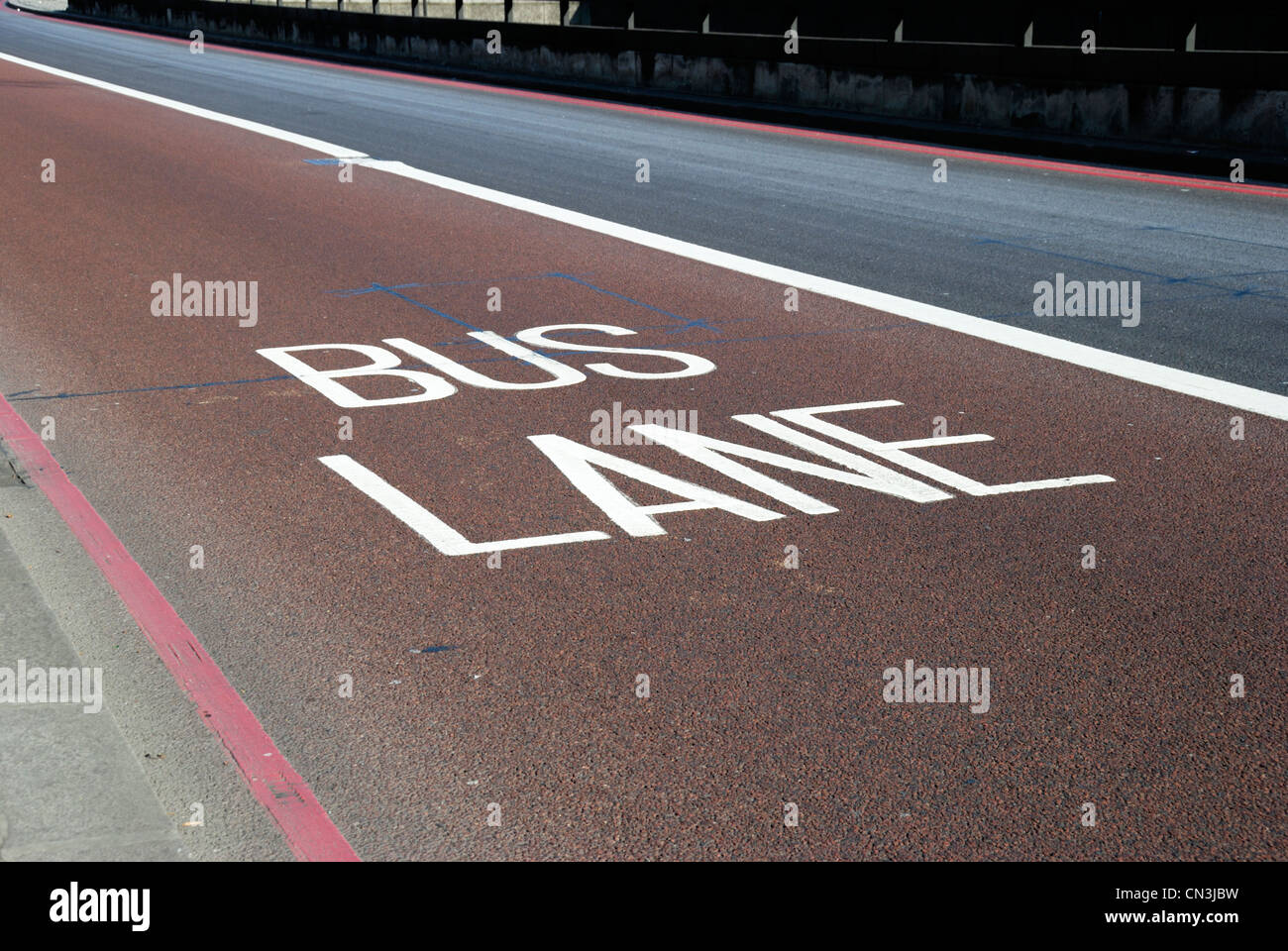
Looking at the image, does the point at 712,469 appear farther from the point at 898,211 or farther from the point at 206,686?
the point at 898,211

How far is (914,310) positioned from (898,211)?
4.74 meters

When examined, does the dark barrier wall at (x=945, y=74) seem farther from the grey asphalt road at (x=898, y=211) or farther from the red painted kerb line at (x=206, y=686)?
the red painted kerb line at (x=206, y=686)

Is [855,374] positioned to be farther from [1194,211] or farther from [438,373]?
[1194,211]

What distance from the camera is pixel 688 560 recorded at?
584 centimetres

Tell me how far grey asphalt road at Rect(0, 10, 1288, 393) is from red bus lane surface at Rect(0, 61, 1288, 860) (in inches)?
48.9

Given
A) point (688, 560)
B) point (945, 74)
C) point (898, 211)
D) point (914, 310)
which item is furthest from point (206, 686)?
point (945, 74)

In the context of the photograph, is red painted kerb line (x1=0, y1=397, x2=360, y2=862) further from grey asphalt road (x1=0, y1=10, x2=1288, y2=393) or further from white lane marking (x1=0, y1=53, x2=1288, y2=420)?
grey asphalt road (x1=0, y1=10, x2=1288, y2=393)

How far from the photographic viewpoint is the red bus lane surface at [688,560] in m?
4.16

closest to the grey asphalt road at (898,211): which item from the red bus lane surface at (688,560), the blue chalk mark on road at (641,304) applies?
the red bus lane surface at (688,560)

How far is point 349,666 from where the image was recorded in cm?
496

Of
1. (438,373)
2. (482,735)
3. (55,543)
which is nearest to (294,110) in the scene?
(438,373)

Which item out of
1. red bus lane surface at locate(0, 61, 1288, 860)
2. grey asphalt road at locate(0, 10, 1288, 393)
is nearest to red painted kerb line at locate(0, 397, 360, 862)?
red bus lane surface at locate(0, 61, 1288, 860)

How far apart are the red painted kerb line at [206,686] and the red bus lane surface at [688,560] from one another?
0.06 metres

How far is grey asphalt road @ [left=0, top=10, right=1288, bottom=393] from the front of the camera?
1027 centimetres
